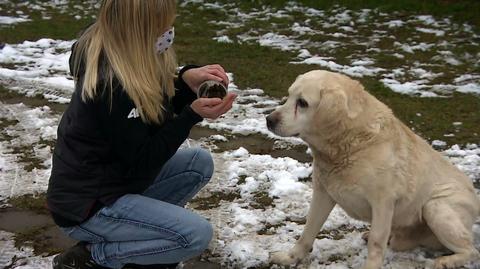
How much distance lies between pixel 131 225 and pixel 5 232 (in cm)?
128

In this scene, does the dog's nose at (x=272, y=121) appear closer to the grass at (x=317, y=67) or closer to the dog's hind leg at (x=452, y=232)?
the dog's hind leg at (x=452, y=232)

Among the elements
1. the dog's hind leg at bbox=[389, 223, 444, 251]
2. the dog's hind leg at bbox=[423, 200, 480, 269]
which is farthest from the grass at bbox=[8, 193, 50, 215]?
the dog's hind leg at bbox=[423, 200, 480, 269]

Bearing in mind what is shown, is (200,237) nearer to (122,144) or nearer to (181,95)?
(122,144)

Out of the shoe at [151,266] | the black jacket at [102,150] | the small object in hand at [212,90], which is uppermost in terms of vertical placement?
the small object in hand at [212,90]

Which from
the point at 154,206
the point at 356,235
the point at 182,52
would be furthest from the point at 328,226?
the point at 182,52

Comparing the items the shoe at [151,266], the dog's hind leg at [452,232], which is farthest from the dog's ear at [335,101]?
the shoe at [151,266]

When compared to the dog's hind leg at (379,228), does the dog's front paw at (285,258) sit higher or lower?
lower

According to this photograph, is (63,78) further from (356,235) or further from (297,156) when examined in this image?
(356,235)

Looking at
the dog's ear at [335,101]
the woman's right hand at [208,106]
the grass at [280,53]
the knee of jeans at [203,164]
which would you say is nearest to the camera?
the woman's right hand at [208,106]

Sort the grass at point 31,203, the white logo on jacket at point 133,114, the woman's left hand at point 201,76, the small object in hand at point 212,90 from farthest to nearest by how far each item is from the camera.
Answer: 1. the grass at point 31,203
2. the woman's left hand at point 201,76
3. the small object in hand at point 212,90
4. the white logo on jacket at point 133,114

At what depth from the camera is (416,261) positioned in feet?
11.9

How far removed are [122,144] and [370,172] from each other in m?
1.32

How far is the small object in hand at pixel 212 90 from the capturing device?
11.1 ft

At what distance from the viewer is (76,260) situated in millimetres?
3229
